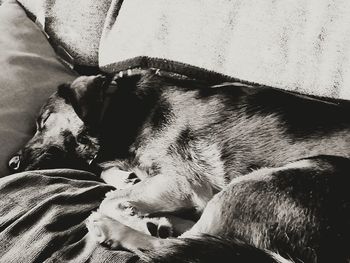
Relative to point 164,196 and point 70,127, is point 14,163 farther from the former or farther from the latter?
point 164,196

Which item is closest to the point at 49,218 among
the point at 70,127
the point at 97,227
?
the point at 97,227

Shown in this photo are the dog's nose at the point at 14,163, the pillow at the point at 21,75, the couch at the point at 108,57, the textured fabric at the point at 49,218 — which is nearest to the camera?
the textured fabric at the point at 49,218

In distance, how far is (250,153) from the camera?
197 cm

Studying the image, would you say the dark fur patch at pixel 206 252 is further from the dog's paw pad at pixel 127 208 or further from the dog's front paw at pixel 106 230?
the dog's paw pad at pixel 127 208

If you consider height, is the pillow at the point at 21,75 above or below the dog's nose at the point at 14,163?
above

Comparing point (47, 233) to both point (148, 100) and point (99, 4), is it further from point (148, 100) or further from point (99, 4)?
point (99, 4)

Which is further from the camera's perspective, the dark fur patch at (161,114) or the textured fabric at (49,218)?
the dark fur patch at (161,114)

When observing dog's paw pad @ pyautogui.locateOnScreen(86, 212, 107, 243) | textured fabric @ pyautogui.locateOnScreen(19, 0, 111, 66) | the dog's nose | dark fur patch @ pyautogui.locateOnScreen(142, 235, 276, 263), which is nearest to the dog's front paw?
dog's paw pad @ pyautogui.locateOnScreen(86, 212, 107, 243)

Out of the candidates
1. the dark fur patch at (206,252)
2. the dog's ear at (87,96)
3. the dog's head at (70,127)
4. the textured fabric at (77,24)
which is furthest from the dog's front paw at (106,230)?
the textured fabric at (77,24)

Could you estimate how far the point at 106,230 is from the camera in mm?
1580

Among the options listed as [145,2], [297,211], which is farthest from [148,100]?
[297,211]

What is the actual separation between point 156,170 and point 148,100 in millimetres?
360

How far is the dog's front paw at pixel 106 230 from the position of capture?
1.54 metres

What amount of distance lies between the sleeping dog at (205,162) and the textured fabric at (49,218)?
6 cm
